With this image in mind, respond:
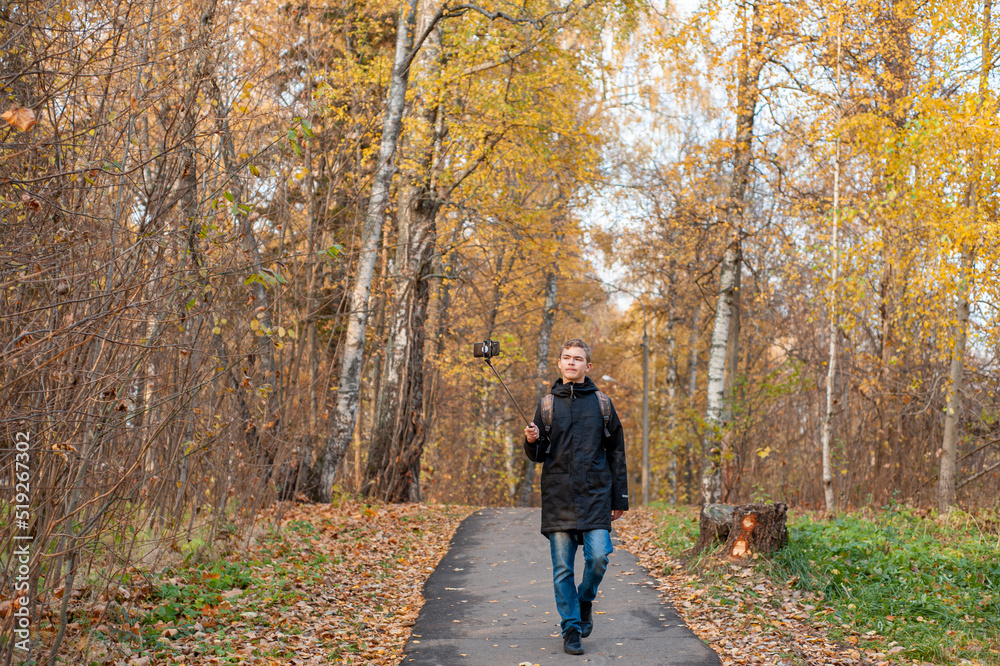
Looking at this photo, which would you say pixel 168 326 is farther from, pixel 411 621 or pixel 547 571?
pixel 547 571

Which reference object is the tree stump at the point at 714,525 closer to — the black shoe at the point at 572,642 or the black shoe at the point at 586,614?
the black shoe at the point at 586,614

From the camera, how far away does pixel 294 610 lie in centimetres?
636

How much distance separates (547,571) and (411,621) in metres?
2.52

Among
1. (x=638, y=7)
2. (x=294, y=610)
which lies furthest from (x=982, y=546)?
(x=638, y=7)

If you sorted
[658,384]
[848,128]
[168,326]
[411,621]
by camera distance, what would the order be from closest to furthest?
[168,326] < [411,621] < [848,128] < [658,384]

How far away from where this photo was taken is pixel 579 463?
558cm

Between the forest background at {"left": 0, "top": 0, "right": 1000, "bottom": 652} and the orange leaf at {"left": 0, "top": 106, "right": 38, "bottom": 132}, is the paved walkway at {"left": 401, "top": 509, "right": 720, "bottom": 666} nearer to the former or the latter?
the forest background at {"left": 0, "top": 0, "right": 1000, "bottom": 652}

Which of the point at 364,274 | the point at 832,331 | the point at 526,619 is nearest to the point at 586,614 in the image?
the point at 526,619

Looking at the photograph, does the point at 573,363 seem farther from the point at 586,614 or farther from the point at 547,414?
the point at 586,614

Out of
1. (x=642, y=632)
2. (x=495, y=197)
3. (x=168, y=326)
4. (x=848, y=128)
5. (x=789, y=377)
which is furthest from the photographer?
(x=495, y=197)

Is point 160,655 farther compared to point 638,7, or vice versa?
point 638,7

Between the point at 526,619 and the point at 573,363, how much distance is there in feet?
7.73

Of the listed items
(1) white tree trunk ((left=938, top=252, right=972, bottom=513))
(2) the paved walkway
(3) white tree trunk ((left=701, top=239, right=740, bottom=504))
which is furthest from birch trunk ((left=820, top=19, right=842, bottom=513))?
(2) the paved walkway

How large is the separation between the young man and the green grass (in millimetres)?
2046
